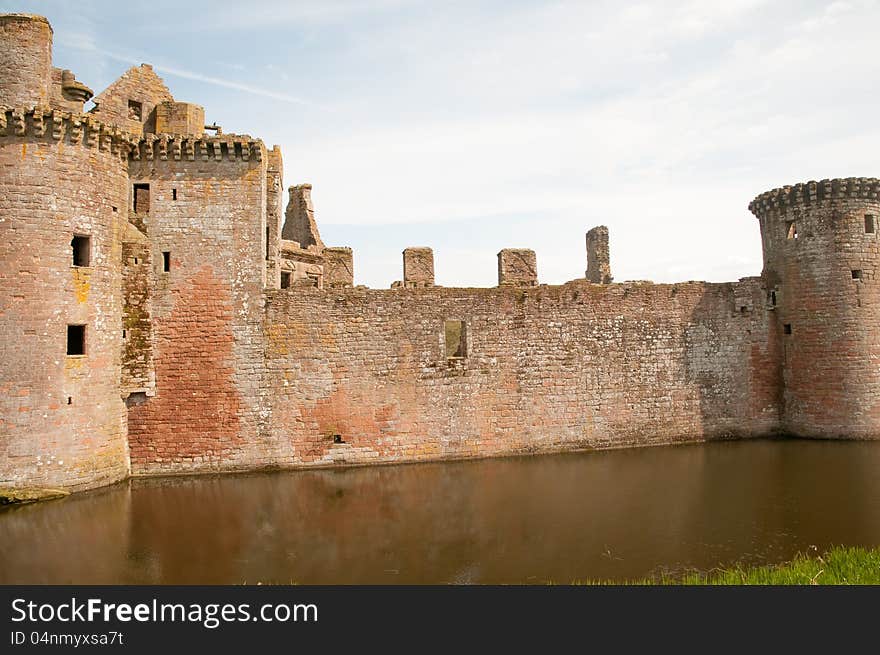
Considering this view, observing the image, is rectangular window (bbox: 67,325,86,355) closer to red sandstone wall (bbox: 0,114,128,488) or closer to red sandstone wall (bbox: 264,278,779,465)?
red sandstone wall (bbox: 0,114,128,488)

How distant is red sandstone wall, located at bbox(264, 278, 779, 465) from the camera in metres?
14.2

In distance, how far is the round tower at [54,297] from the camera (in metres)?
11.4

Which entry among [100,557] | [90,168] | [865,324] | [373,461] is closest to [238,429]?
[373,461]

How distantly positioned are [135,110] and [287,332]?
7.42 metres

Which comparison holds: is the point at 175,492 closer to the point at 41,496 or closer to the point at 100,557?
the point at 41,496

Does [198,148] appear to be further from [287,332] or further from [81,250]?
[287,332]

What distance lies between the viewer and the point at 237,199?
45.8 feet

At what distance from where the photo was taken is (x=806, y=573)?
22.2 ft

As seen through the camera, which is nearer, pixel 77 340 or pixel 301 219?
pixel 77 340

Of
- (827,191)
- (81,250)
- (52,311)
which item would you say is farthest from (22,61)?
(827,191)

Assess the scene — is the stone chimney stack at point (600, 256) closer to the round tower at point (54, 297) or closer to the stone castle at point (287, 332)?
the stone castle at point (287, 332)

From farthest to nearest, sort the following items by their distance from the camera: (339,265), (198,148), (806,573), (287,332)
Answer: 1. (339,265)
2. (287,332)
3. (198,148)
4. (806,573)

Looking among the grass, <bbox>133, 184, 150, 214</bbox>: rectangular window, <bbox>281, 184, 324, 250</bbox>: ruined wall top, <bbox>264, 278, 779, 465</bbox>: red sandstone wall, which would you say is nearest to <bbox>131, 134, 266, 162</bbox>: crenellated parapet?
<bbox>133, 184, 150, 214</bbox>: rectangular window

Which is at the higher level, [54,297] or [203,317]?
[54,297]
